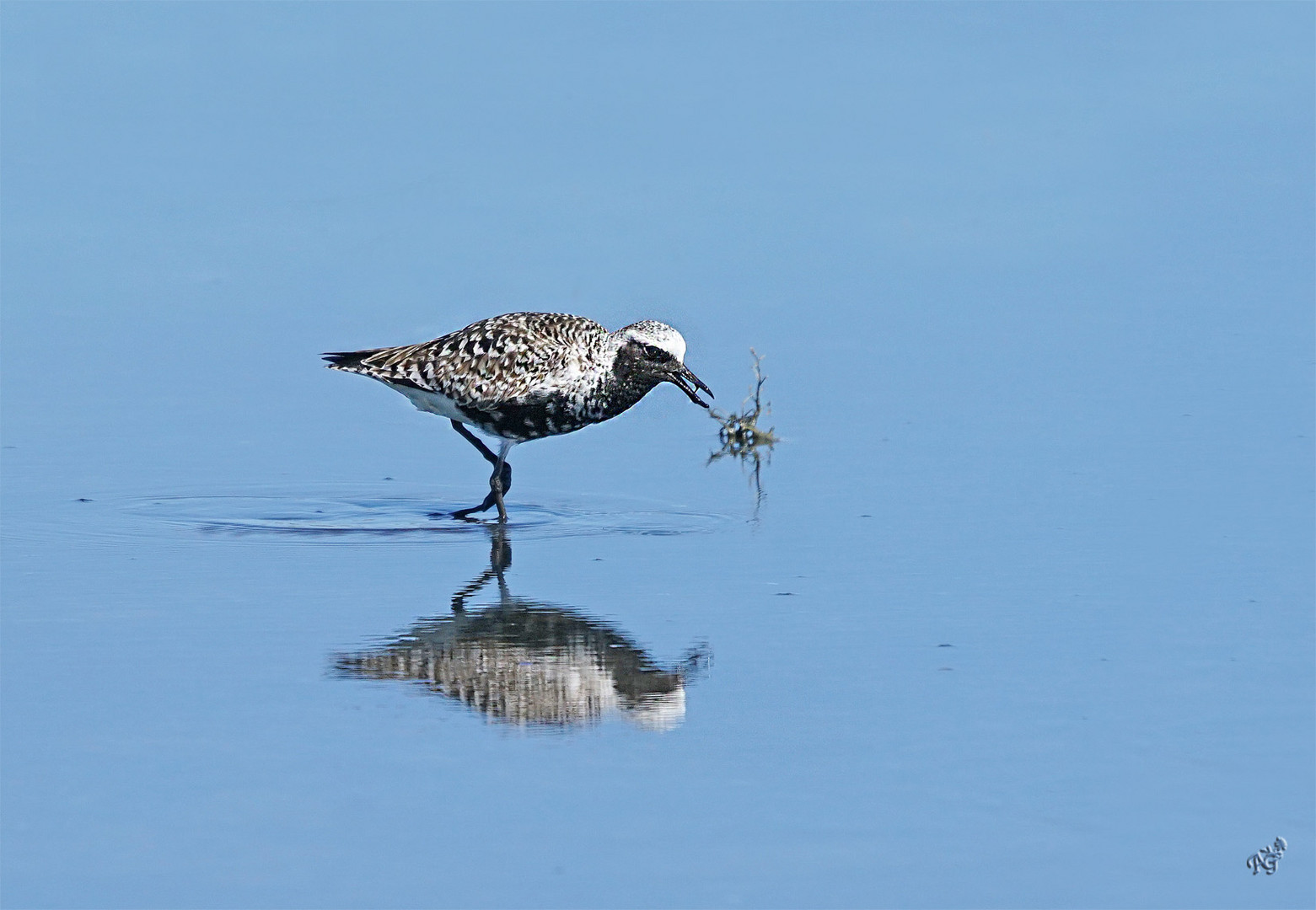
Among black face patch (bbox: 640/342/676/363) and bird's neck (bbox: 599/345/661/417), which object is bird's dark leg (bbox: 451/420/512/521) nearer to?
bird's neck (bbox: 599/345/661/417)

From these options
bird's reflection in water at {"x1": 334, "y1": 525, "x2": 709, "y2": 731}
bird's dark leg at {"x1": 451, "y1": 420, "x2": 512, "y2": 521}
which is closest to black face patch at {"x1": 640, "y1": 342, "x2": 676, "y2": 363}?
bird's dark leg at {"x1": 451, "y1": 420, "x2": 512, "y2": 521}

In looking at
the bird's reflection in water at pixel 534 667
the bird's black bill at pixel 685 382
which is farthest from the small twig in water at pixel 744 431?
the bird's reflection in water at pixel 534 667

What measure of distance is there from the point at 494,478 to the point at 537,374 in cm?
92

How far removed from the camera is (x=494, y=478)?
13.4 m

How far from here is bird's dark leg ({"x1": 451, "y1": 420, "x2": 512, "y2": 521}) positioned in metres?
13.4

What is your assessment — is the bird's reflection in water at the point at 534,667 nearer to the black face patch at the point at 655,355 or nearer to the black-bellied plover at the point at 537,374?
the black-bellied plover at the point at 537,374

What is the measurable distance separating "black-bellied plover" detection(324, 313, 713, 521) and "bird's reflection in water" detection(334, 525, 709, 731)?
9.58ft

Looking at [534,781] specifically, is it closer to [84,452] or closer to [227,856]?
[227,856]

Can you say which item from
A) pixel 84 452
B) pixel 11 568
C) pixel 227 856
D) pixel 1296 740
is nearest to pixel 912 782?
pixel 1296 740

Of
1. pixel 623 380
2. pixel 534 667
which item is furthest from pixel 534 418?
pixel 534 667

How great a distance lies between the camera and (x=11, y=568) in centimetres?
1184

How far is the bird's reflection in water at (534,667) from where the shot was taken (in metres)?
9.27

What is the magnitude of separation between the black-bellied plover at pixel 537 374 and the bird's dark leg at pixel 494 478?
1cm

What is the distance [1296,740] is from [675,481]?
246 inches
